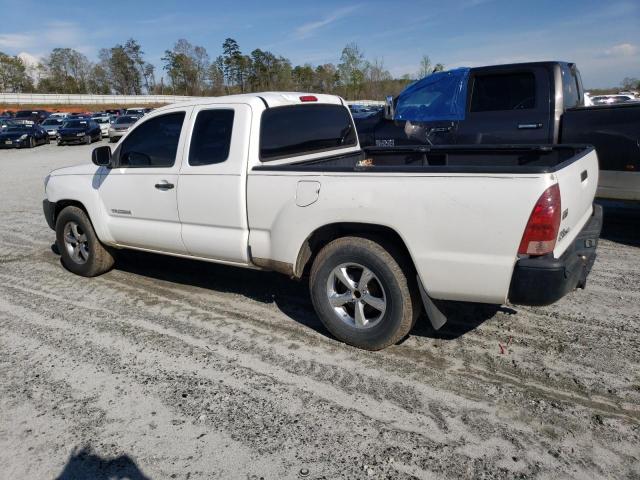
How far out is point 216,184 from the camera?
4223mm

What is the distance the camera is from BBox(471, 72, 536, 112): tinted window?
6.58 metres

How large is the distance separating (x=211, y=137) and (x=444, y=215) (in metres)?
2.18

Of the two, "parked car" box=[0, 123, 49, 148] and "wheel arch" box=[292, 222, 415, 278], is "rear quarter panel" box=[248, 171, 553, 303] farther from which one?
"parked car" box=[0, 123, 49, 148]

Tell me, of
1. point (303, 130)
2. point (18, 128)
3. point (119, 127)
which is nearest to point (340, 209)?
point (303, 130)

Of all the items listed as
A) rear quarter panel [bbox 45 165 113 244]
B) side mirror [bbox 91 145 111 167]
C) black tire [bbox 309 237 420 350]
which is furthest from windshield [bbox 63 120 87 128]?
black tire [bbox 309 237 420 350]

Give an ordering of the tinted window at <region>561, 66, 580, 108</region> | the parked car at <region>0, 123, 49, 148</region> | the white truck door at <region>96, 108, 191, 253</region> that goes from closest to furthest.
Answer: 1. the white truck door at <region>96, 108, 191, 253</region>
2. the tinted window at <region>561, 66, 580, 108</region>
3. the parked car at <region>0, 123, 49, 148</region>

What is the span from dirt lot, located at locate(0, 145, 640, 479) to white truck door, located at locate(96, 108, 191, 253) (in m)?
0.64

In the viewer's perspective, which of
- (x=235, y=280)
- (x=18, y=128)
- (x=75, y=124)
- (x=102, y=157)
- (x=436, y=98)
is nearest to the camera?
(x=102, y=157)

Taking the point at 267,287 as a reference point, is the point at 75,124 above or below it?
above

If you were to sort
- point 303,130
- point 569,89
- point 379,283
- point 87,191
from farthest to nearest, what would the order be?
1. point 569,89
2. point 87,191
3. point 303,130
4. point 379,283

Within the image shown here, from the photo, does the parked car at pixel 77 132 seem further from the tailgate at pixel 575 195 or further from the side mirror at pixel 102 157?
the tailgate at pixel 575 195

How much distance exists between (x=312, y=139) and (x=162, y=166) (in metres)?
1.39

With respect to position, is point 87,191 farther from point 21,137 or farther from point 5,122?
point 5,122

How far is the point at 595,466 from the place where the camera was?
2555 mm
